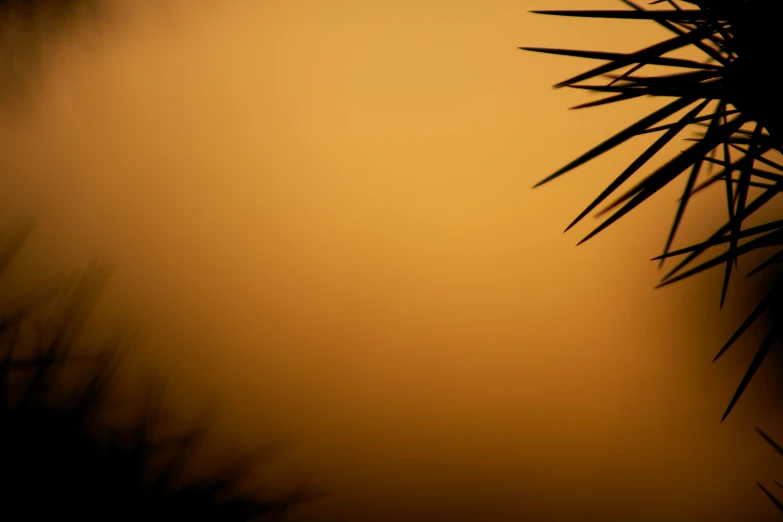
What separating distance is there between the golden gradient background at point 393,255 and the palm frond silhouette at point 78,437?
76 mm

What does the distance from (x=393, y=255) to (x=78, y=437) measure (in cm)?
87

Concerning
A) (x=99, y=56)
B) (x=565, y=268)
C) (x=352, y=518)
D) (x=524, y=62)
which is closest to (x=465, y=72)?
(x=524, y=62)

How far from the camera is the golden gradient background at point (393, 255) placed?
4.17 feet

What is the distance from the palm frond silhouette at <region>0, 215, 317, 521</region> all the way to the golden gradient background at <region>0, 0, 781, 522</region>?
0.25 feet

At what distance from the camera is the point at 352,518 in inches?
52.2

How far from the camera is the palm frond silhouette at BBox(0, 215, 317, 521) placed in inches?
48.8

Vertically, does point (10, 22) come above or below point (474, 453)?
above

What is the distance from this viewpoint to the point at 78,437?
4.16ft

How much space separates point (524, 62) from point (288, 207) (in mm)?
674

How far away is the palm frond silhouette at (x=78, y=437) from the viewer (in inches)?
48.8

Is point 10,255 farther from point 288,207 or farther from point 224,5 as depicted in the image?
point 224,5

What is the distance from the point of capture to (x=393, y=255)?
1.31m

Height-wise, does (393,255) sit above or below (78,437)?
above

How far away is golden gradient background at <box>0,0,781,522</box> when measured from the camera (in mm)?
1272
